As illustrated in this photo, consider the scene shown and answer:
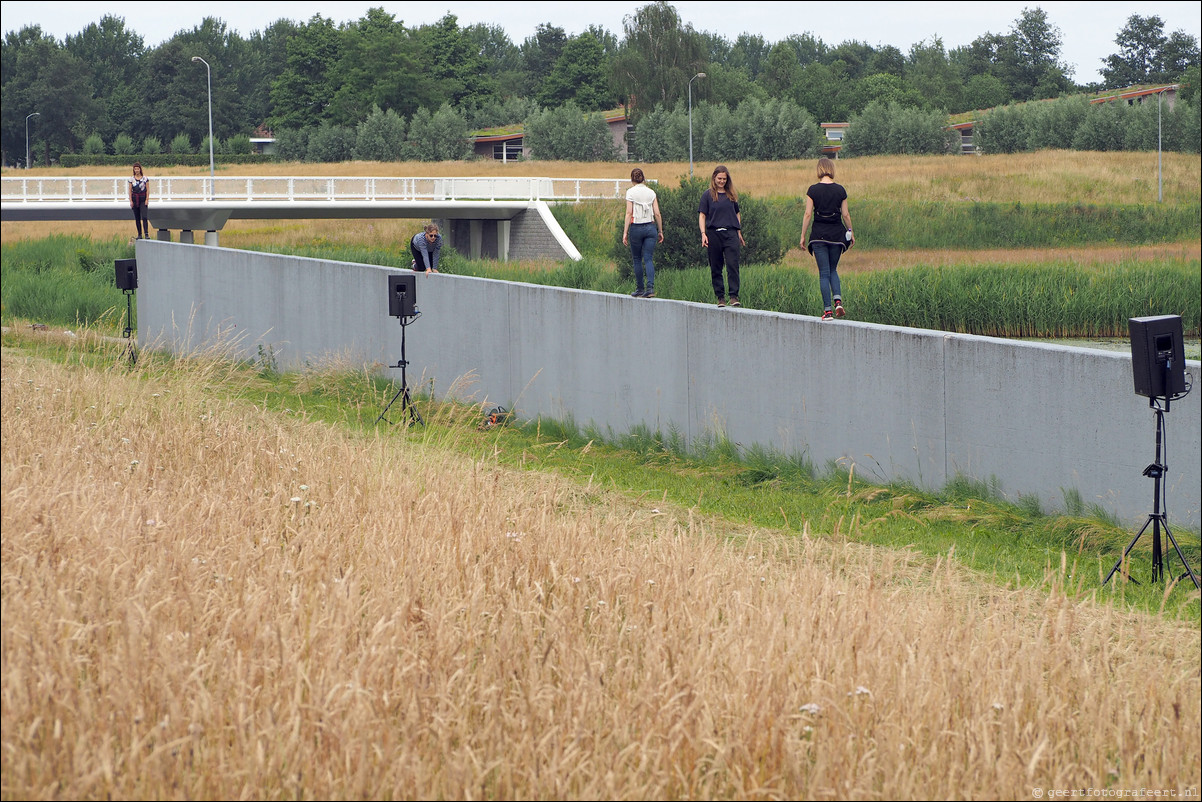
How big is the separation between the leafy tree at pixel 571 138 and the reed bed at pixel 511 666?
79914mm

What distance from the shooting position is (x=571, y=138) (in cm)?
8588

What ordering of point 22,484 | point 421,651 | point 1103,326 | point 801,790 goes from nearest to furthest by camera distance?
point 801,790
point 421,651
point 22,484
point 1103,326

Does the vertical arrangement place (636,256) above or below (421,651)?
above

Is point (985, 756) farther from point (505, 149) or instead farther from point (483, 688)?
point (505, 149)

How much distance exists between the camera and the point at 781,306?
61.4ft

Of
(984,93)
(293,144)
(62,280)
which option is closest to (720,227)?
(62,280)

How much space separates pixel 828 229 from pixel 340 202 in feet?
110

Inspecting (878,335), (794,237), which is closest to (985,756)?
(878,335)

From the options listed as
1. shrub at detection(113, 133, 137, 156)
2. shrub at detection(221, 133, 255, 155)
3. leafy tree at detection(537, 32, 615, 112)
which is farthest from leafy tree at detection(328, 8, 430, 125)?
shrub at detection(113, 133, 137, 156)

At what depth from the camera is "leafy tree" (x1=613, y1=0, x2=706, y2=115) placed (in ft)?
311

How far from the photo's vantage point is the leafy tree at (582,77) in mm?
107438

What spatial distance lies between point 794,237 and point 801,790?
3878 cm

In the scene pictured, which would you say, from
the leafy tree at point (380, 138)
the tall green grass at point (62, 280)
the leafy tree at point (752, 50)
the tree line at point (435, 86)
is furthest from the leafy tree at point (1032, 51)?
the tall green grass at point (62, 280)

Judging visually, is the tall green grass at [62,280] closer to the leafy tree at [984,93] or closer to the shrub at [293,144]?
the shrub at [293,144]
